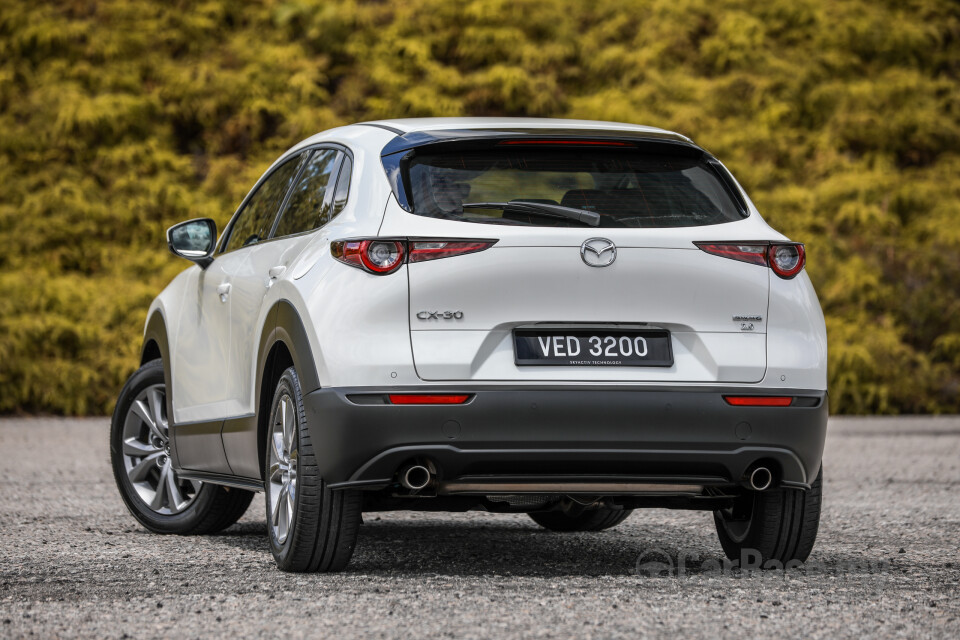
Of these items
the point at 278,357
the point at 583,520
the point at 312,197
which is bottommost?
the point at 583,520

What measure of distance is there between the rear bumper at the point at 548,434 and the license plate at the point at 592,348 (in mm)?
107

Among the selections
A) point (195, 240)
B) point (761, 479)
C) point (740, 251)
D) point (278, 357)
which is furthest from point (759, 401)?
point (195, 240)

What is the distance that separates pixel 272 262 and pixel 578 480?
1.62 meters

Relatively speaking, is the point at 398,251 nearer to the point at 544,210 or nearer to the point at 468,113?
the point at 544,210

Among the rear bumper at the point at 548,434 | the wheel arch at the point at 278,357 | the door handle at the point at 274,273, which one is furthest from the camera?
the door handle at the point at 274,273

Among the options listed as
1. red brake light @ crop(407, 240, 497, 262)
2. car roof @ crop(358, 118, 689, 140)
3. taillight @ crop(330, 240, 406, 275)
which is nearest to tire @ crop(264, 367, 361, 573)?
taillight @ crop(330, 240, 406, 275)

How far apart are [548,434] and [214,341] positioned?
2.20 metres

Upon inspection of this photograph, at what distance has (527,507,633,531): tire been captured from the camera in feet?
24.3

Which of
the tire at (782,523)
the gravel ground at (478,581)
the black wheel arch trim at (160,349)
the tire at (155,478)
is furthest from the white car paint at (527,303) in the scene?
the tire at (155,478)

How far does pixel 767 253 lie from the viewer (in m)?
5.27

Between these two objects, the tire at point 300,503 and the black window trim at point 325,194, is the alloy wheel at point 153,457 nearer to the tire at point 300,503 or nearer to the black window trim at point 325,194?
the black window trim at point 325,194

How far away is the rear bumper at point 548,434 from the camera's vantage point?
492cm

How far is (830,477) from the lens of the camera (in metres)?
Answer: 10.6

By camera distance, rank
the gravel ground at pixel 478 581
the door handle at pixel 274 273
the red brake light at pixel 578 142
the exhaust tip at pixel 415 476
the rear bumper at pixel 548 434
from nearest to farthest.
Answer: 1. the gravel ground at pixel 478 581
2. the rear bumper at pixel 548 434
3. the exhaust tip at pixel 415 476
4. the red brake light at pixel 578 142
5. the door handle at pixel 274 273
